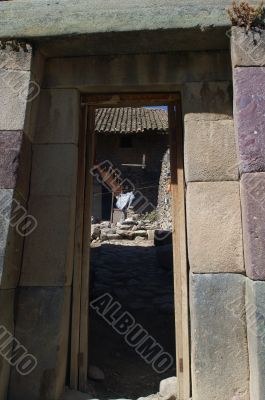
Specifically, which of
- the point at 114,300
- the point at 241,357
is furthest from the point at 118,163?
the point at 241,357

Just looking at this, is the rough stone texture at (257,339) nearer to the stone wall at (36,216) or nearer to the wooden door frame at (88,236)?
the wooden door frame at (88,236)

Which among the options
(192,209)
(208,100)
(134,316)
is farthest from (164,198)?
(192,209)

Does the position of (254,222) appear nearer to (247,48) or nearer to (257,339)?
(257,339)

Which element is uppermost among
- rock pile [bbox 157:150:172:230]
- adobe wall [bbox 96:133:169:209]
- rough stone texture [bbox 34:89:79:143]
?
adobe wall [bbox 96:133:169:209]

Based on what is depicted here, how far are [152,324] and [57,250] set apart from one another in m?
2.40

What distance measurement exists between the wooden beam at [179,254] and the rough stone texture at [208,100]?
0.88 feet

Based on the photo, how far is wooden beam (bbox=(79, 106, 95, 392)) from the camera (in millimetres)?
3096

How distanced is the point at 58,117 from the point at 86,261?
4.66 feet

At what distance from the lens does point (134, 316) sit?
493 centimetres

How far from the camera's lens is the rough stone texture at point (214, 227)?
277 centimetres

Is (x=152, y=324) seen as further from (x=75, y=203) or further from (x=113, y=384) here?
(x=75, y=203)

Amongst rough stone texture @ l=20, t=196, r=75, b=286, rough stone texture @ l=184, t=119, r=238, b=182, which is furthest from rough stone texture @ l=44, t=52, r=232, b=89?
rough stone texture @ l=20, t=196, r=75, b=286

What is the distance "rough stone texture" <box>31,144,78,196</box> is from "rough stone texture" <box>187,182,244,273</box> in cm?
110

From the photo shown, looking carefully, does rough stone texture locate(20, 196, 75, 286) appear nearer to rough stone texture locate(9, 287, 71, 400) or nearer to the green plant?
rough stone texture locate(9, 287, 71, 400)
